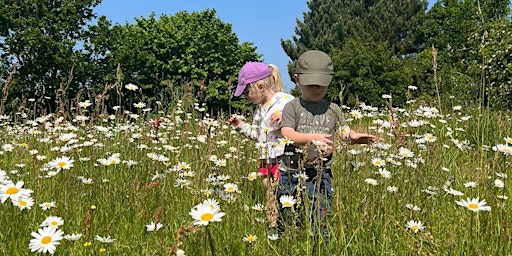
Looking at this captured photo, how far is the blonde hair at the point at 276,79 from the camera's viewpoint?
3.63 meters

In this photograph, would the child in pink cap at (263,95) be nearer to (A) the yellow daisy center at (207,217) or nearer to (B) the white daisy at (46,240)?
(B) the white daisy at (46,240)

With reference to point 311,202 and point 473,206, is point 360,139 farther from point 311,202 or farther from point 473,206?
point 473,206

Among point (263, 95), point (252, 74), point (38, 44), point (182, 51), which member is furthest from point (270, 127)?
point (182, 51)

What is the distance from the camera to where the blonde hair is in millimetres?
3626

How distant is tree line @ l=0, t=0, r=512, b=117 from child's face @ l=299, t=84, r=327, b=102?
10.9 metres

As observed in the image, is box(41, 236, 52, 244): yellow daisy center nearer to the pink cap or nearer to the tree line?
the pink cap

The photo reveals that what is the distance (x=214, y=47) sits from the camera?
34.3m

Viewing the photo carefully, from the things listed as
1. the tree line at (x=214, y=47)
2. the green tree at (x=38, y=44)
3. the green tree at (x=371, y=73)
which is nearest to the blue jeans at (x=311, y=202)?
the tree line at (x=214, y=47)

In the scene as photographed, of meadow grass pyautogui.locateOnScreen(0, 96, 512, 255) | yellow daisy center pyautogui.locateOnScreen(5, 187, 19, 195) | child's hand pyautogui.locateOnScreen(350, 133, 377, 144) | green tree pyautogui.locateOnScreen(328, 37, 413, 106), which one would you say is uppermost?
green tree pyautogui.locateOnScreen(328, 37, 413, 106)

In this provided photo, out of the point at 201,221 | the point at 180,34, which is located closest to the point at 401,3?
the point at 180,34

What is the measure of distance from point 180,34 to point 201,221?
33.5 m

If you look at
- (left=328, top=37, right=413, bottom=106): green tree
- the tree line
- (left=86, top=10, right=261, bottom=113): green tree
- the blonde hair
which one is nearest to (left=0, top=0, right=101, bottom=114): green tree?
the tree line

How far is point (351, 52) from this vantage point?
29.6m

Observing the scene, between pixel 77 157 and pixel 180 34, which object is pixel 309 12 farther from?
pixel 77 157
